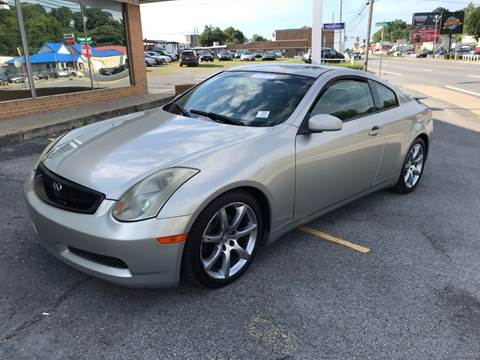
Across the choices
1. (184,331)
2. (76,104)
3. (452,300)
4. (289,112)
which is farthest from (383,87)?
(76,104)

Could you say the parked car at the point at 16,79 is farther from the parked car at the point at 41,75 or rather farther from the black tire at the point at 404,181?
the black tire at the point at 404,181

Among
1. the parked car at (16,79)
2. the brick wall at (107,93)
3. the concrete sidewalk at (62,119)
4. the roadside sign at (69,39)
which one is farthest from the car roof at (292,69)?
the roadside sign at (69,39)

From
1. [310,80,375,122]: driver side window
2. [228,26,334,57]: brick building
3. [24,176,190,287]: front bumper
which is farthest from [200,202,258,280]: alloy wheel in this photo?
[228,26,334,57]: brick building

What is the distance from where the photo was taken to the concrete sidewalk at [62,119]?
25.0 feet

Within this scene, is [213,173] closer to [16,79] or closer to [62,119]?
[62,119]

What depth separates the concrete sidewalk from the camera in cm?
763

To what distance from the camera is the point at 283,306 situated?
2822mm

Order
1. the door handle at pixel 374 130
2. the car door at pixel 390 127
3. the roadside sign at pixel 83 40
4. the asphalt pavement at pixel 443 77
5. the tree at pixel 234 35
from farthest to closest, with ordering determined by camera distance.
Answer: the tree at pixel 234 35 < the asphalt pavement at pixel 443 77 < the roadside sign at pixel 83 40 < the car door at pixel 390 127 < the door handle at pixel 374 130

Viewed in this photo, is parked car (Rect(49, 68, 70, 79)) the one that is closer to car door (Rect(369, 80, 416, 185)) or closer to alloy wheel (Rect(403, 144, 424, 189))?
car door (Rect(369, 80, 416, 185))

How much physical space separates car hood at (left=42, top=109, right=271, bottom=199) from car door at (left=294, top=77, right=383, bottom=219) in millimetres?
A: 472

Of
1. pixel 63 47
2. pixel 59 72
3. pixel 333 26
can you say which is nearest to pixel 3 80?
pixel 59 72

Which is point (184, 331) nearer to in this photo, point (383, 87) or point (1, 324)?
point (1, 324)

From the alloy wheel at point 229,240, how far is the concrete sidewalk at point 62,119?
592cm

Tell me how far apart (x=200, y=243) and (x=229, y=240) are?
1.05 feet
